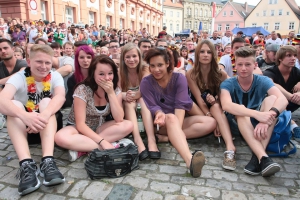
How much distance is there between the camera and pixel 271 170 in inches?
108

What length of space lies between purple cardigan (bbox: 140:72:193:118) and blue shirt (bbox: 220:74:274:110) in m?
0.58

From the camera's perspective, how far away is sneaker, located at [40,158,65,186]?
8.66 ft

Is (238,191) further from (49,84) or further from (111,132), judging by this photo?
(49,84)

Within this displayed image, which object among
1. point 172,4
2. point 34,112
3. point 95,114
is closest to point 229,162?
point 95,114

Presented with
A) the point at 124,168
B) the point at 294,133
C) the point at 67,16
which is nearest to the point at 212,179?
the point at 124,168

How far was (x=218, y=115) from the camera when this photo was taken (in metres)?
3.59

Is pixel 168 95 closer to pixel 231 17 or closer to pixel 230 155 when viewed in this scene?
pixel 230 155

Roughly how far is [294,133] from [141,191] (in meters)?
2.85

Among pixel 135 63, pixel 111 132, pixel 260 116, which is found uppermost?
pixel 135 63

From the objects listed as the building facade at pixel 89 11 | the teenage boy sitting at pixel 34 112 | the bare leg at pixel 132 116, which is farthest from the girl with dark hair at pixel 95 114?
the building facade at pixel 89 11

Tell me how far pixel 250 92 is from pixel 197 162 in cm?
141

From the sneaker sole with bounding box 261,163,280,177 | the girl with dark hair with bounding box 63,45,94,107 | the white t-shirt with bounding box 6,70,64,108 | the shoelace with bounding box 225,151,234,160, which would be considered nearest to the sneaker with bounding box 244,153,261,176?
the sneaker sole with bounding box 261,163,280,177

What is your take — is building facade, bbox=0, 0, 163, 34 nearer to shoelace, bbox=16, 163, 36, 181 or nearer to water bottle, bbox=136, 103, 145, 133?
water bottle, bbox=136, 103, 145, 133

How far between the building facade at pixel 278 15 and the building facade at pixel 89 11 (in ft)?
105
